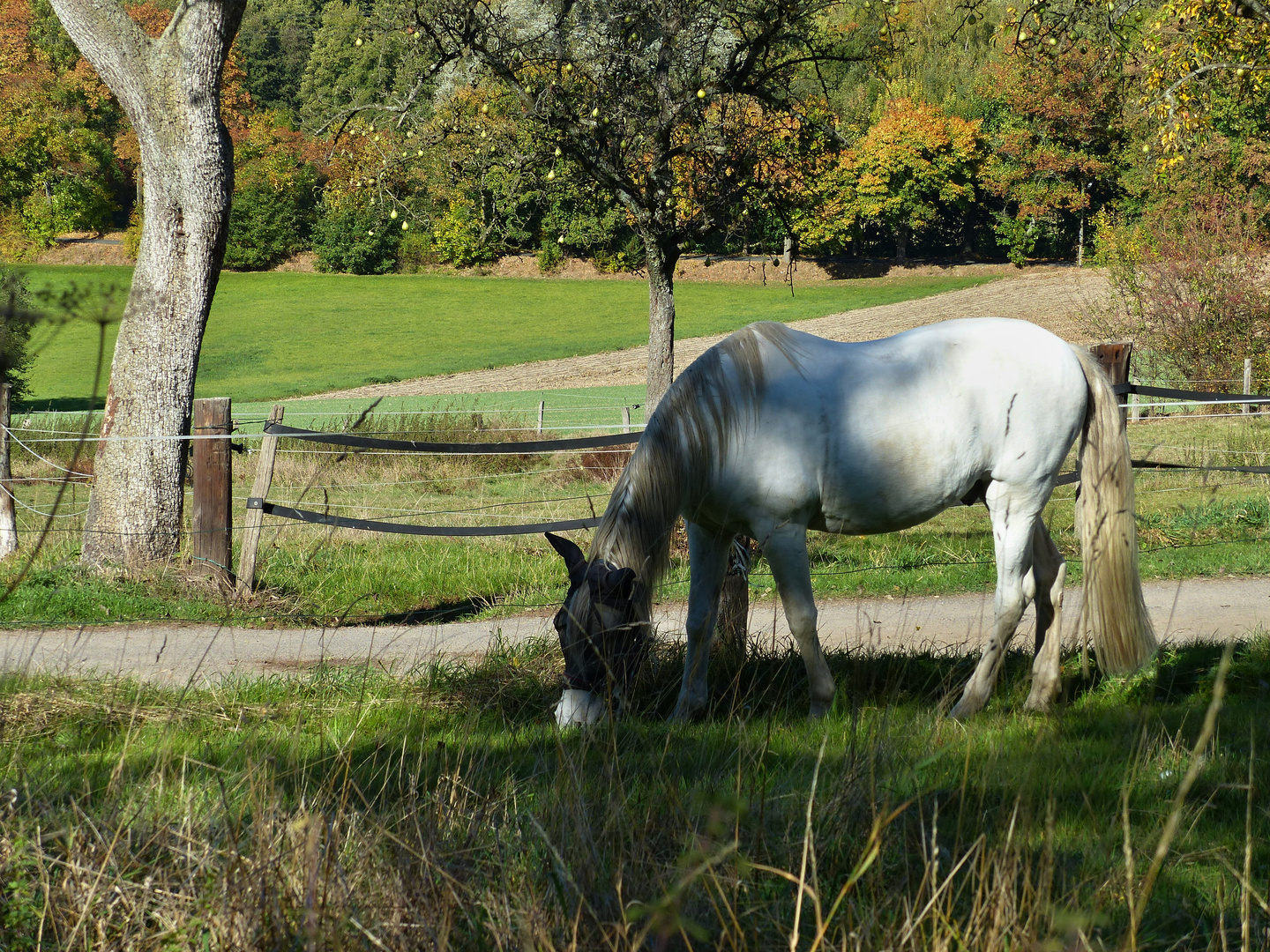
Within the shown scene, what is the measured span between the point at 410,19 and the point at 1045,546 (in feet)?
25.5

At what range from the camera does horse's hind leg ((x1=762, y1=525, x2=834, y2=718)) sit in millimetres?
3857

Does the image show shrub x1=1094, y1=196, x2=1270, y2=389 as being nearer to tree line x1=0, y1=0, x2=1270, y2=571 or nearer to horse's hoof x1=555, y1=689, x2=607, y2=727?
tree line x1=0, y1=0, x2=1270, y2=571

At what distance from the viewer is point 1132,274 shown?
19.8 meters

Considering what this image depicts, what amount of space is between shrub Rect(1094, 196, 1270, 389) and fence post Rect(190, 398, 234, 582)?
1737 cm

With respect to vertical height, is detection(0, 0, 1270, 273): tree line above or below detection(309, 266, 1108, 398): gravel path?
above

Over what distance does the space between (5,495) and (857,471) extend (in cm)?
693

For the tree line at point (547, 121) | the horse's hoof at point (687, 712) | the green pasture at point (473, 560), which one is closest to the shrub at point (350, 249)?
the tree line at point (547, 121)

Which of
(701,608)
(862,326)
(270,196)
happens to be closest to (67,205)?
(270,196)

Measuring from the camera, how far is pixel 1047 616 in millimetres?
4586

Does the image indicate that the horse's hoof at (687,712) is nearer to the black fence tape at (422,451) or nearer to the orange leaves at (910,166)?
the black fence tape at (422,451)

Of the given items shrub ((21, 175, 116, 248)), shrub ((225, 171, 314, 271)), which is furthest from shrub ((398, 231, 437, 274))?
shrub ((21, 175, 116, 248))

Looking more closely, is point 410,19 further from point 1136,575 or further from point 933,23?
point 1136,575

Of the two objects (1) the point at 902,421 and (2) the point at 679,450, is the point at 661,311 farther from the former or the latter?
(2) the point at 679,450

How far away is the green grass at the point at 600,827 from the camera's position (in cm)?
187
